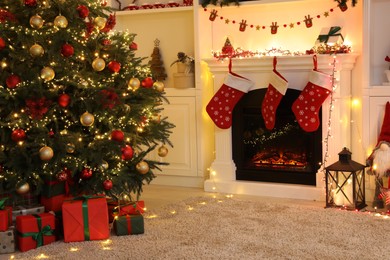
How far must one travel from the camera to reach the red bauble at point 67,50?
3834 millimetres

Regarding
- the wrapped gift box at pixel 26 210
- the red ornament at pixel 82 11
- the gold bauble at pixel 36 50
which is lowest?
the wrapped gift box at pixel 26 210

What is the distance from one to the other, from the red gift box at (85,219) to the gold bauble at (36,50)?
941mm

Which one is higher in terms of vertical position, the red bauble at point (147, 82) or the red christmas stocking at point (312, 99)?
the red bauble at point (147, 82)

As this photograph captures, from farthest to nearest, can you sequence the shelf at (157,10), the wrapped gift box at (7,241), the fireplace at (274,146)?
the shelf at (157,10) < the fireplace at (274,146) < the wrapped gift box at (7,241)

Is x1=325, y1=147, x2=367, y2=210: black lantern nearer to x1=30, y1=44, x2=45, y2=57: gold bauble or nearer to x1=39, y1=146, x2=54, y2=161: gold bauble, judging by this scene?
x1=39, y1=146, x2=54, y2=161: gold bauble

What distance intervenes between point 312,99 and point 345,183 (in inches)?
27.6

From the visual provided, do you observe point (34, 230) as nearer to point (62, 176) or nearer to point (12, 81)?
point (62, 176)

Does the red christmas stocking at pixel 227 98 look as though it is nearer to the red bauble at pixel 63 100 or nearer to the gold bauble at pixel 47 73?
the red bauble at pixel 63 100

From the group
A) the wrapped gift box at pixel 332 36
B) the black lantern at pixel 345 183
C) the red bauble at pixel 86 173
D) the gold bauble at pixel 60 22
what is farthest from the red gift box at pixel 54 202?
the wrapped gift box at pixel 332 36

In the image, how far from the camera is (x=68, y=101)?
3834 millimetres

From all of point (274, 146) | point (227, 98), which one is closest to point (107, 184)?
point (227, 98)

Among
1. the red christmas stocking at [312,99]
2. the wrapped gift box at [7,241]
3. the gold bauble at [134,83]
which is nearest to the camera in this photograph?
the wrapped gift box at [7,241]

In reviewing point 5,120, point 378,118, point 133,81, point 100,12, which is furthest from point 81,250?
point 378,118

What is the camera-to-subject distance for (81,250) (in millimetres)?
3652
